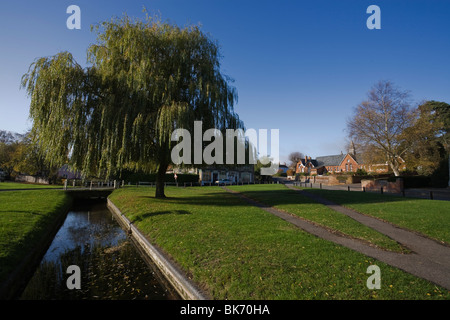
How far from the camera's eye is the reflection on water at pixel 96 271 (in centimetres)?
552

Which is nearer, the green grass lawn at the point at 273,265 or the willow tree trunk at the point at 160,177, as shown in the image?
the green grass lawn at the point at 273,265

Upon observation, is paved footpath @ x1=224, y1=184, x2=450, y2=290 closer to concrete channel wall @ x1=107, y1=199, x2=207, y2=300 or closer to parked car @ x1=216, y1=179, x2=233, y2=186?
concrete channel wall @ x1=107, y1=199, x2=207, y2=300

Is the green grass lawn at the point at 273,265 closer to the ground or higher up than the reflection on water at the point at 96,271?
higher up

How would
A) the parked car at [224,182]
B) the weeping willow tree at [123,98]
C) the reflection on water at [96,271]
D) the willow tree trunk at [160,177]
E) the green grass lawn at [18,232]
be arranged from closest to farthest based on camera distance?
the reflection on water at [96,271] → the green grass lawn at [18,232] → the weeping willow tree at [123,98] → the willow tree trunk at [160,177] → the parked car at [224,182]

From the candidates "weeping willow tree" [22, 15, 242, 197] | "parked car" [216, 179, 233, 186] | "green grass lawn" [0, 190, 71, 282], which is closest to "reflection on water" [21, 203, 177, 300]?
"green grass lawn" [0, 190, 71, 282]

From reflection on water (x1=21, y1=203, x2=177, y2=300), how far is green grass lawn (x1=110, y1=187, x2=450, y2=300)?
0.92 meters

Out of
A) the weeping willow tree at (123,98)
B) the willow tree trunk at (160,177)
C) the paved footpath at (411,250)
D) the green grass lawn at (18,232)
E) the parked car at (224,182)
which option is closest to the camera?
the paved footpath at (411,250)

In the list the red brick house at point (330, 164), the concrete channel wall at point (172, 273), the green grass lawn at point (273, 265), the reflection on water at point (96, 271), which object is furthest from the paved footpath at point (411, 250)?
the red brick house at point (330, 164)

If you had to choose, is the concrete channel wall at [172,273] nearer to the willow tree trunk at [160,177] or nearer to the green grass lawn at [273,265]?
the green grass lawn at [273,265]

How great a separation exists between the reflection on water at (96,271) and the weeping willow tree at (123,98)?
174 inches

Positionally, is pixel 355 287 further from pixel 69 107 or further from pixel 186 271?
pixel 69 107

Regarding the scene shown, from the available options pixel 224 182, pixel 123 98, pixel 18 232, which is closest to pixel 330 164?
pixel 224 182

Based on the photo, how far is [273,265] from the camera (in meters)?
5.36

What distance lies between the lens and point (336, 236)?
311 inches
